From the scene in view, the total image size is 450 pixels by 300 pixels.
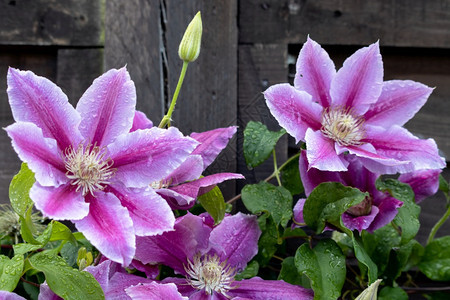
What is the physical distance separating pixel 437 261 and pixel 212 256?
0.39 m

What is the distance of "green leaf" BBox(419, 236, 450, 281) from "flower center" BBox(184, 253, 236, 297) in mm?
360

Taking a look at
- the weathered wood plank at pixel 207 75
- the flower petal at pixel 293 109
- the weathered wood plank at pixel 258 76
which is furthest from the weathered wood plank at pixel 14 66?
the flower petal at pixel 293 109

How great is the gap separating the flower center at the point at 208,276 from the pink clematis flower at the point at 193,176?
0.26ft

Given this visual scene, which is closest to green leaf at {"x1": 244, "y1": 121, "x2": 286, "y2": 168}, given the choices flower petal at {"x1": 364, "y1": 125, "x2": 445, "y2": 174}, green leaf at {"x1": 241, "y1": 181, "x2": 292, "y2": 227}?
green leaf at {"x1": 241, "y1": 181, "x2": 292, "y2": 227}

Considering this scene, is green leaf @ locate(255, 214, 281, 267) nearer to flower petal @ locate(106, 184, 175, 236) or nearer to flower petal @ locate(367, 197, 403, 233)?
flower petal @ locate(367, 197, 403, 233)

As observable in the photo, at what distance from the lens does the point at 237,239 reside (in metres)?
0.71

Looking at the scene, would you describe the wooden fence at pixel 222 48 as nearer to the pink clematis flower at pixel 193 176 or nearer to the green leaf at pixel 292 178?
the green leaf at pixel 292 178

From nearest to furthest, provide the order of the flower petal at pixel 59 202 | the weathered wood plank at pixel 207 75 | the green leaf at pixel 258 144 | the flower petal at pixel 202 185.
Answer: the flower petal at pixel 59 202, the flower petal at pixel 202 185, the green leaf at pixel 258 144, the weathered wood plank at pixel 207 75

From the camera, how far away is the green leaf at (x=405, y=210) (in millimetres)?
730

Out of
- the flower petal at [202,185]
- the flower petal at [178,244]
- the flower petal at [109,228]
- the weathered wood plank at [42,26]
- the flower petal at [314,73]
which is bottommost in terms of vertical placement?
the flower petal at [178,244]

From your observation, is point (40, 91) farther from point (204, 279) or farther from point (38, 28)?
point (38, 28)

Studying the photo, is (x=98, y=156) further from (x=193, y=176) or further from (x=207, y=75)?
(x=207, y=75)

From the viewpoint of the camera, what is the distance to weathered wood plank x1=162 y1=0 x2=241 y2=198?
1020mm

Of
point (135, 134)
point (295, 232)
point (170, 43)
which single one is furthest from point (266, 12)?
point (135, 134)
